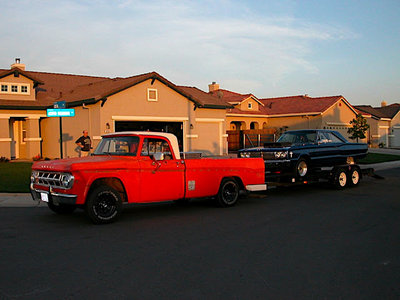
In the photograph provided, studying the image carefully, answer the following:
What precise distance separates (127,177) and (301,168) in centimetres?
663

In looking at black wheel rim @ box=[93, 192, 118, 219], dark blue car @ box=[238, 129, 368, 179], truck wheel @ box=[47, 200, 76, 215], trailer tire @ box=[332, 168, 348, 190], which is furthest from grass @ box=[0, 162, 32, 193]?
trailer tire @ box=[332, 168, 348, 190]

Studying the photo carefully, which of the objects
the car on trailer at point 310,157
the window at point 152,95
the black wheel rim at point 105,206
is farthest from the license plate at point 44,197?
the window at point 152,95

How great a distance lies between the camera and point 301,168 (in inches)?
539

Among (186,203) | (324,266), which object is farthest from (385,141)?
(324,266)

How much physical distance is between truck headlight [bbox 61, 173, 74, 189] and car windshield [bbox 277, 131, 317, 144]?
8389 mm

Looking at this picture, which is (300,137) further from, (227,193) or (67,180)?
(67,180)

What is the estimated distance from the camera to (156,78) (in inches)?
1005

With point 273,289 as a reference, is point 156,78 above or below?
above

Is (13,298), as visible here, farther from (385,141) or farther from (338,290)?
(385,141)

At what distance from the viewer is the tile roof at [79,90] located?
80.6 ft

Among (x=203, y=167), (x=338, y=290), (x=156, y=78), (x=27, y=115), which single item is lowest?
(x=338, y=290)

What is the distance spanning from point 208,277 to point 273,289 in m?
0.88

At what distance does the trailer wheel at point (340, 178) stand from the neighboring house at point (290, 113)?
78.6 ft

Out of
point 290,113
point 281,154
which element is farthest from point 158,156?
point 290,113
